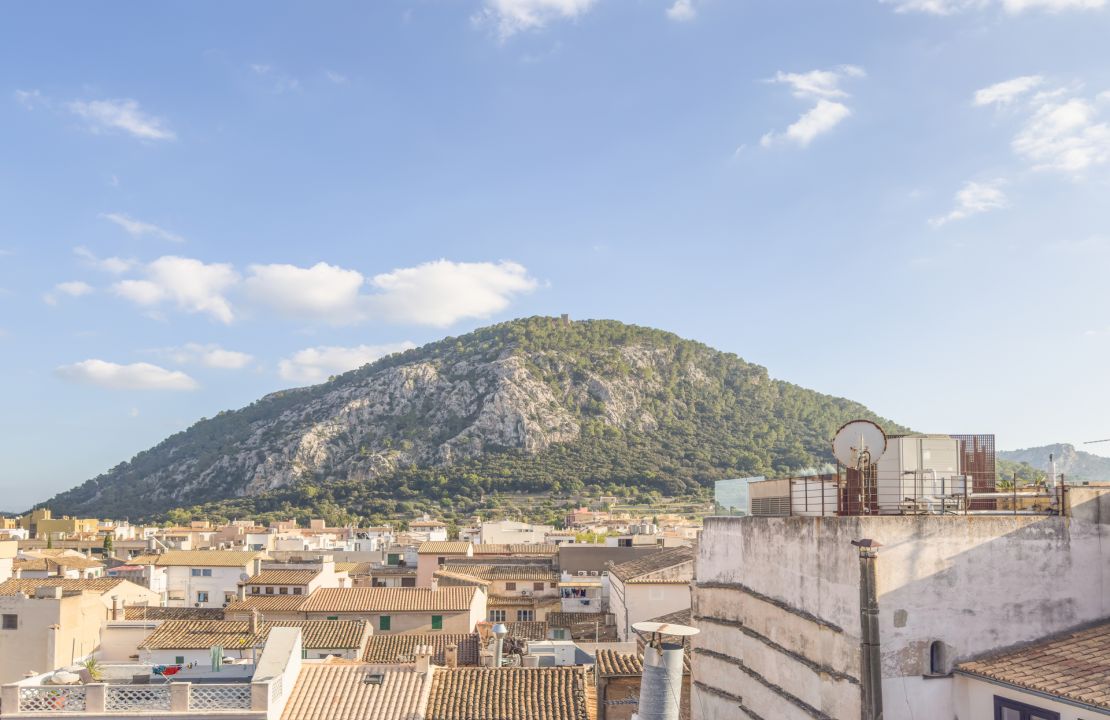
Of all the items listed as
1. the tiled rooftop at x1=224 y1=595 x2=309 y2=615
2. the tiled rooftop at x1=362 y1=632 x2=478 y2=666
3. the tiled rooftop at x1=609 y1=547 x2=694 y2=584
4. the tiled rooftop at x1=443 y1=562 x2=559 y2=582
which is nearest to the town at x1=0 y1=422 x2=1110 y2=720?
the tiled rooftop at x1=362 y1=632 x2=478 y2=666

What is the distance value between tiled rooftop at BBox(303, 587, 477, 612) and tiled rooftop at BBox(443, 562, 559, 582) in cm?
1198

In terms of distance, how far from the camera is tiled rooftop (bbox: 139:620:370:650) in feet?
118

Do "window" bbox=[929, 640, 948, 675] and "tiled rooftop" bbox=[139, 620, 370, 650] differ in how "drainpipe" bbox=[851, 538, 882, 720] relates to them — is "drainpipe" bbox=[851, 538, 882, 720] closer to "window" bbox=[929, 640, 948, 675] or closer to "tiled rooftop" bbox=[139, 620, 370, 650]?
"window" bbox=[929, 640, 948, 675]

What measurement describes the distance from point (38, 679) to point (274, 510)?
152 m

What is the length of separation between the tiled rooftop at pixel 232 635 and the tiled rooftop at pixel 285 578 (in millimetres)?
14152

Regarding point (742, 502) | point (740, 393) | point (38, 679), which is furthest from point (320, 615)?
point (740, 393)

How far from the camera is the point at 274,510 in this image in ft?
541

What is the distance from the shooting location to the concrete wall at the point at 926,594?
12492 millimetres

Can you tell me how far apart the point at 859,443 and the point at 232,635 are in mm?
30772

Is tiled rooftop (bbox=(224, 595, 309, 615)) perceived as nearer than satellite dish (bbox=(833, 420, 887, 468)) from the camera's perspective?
No

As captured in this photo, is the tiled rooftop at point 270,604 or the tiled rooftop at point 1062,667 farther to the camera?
the tiled rooftop at point 270,604

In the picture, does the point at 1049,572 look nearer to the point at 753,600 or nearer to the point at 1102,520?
the point at 1102,520

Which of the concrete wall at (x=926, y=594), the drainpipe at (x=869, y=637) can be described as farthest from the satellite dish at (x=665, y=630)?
the drainpipe at (x=869, y=637)

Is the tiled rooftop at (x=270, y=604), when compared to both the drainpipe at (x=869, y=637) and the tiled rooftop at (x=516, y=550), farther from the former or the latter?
the drainpipe at (x=869, y=637)
